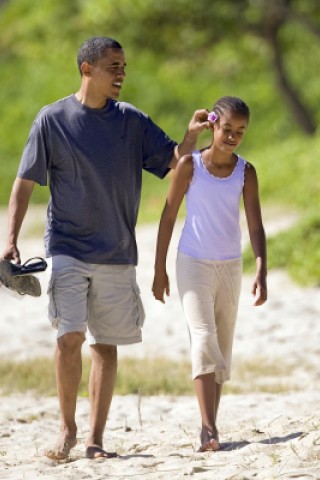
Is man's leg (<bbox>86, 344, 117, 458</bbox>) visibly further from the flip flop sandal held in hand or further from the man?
the flip flop sandal held in hand

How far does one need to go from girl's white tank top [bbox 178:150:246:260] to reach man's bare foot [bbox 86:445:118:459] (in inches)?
37.9

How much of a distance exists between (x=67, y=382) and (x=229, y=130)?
1340 millimetres

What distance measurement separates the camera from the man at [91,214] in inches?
213

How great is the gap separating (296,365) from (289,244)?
4.36 meters

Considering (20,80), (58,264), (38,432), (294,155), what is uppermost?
(20,80)

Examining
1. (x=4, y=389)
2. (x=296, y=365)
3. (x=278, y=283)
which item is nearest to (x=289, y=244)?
(x=278, y=283)

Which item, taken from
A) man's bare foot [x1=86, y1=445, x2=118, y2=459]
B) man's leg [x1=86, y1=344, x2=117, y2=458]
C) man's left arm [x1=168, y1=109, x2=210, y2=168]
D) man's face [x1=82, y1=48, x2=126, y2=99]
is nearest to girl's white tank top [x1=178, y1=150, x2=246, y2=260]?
man's left arm [x1=168, y1=109, x2=210, y2=168]

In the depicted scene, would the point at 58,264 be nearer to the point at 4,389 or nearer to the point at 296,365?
the point at 4,389

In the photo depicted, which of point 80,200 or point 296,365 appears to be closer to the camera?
point 80,200

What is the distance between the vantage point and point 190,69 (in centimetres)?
2567

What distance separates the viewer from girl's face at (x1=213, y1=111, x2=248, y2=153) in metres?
5.41

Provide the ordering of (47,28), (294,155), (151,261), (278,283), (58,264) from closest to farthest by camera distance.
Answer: (58,264)
(278,283)
(151,261)
(294,155)
(47,28)

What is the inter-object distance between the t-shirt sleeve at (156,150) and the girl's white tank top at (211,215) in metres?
0.23

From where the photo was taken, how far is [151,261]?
1445cm
